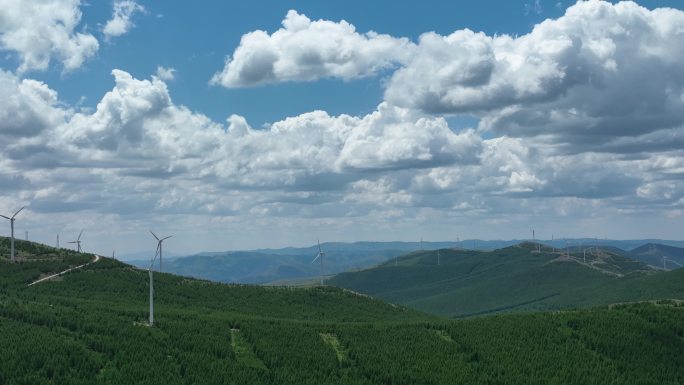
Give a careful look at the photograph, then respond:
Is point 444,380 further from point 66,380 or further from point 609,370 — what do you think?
point 66,380

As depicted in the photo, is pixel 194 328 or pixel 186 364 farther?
pixel 194 328

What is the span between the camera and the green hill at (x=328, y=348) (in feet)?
261

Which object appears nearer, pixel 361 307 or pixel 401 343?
pixel 401 343

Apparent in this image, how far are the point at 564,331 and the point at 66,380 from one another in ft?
293

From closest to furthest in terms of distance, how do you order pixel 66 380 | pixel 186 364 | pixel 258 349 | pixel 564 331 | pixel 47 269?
pixel 66 380
pixel 186 364
pixel 258 349
pixel 564 331
pixel 47 269

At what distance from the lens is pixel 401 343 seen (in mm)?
109750

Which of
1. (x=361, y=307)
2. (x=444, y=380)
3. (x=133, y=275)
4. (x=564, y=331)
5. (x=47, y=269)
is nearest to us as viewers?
(x=444, y=380)

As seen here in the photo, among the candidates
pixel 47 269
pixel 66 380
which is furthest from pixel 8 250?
pixel 66 380

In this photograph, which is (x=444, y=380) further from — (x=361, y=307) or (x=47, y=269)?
(x=47, y=269)

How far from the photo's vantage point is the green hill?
79.6 m

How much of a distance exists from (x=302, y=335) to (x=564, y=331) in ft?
168

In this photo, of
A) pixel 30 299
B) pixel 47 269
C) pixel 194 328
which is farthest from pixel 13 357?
pixel 47 269

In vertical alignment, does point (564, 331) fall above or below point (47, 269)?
below

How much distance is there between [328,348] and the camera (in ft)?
339
